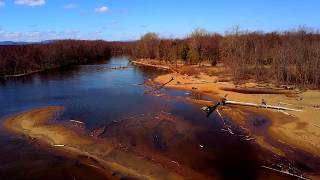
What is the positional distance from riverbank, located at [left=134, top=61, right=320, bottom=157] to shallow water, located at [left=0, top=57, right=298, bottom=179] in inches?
83.9

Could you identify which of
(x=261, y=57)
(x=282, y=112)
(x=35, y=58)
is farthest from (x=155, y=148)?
(x=35, y=58)

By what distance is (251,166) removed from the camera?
1789cm

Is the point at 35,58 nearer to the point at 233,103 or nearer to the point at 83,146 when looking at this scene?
the point at 233,103

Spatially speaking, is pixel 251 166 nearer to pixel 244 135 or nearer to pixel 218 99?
pixel 244 135

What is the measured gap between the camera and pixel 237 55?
49719mm

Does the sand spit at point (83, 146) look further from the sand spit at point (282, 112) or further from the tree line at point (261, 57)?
the tree line at point (261, 57)

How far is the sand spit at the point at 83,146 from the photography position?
17438 millimetres

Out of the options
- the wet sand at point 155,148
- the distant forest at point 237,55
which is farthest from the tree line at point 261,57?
the wet sand at point 155,148

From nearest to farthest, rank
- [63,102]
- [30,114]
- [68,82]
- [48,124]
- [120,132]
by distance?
1. [120,132]
2. [48,124]
3. [30,114]
4. [63,102]
5. [68,82]

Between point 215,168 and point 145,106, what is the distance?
48.7 ft

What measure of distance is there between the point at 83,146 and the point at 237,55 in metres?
33.3

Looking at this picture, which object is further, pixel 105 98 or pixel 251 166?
pixel 105 98

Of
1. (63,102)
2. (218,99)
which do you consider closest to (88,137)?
(63,102)

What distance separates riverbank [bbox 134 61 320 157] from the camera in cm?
2130
